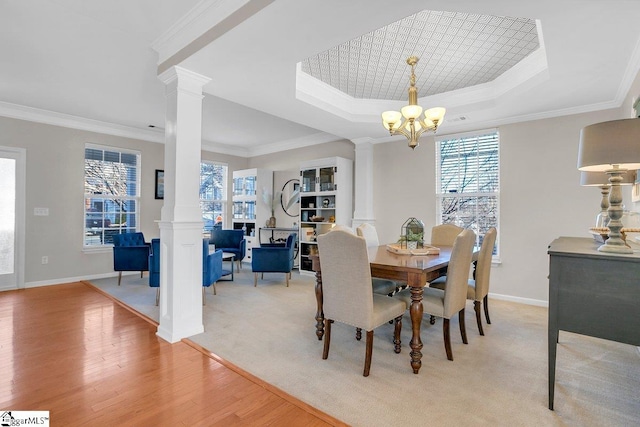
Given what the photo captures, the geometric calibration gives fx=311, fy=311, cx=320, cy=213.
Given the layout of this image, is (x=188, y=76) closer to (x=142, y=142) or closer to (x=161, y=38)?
(x=161, y=38)

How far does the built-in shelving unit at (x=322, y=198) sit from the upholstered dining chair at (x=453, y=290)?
2794mm

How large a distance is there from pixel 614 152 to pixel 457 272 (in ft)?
4.02

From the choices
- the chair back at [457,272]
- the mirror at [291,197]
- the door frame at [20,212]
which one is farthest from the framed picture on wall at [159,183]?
the chair back at [457,272]

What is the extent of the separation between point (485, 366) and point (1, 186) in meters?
6.46

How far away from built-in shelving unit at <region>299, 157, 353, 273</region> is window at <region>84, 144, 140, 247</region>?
313 cm

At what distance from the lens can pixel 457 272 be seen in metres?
2.42

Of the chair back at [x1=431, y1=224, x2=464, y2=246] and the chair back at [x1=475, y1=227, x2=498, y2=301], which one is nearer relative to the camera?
the chair back at [x1=475, y1=227, x2=498, y2=301]

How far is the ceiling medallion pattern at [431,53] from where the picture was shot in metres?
2.43

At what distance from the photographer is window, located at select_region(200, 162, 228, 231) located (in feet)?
22.5

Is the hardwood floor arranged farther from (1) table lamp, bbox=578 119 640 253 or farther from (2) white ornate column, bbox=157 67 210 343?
(1) table lamp, bbox=578 119 640 253

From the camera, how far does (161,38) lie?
105 inches

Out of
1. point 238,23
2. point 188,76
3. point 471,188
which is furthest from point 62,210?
point 471,188

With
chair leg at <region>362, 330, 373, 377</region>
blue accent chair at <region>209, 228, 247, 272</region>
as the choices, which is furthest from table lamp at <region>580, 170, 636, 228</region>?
blue accent chair at <region>209, 228, 247, 272</region>

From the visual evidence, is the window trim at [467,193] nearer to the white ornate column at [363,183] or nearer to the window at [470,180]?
the window at [470,180]
